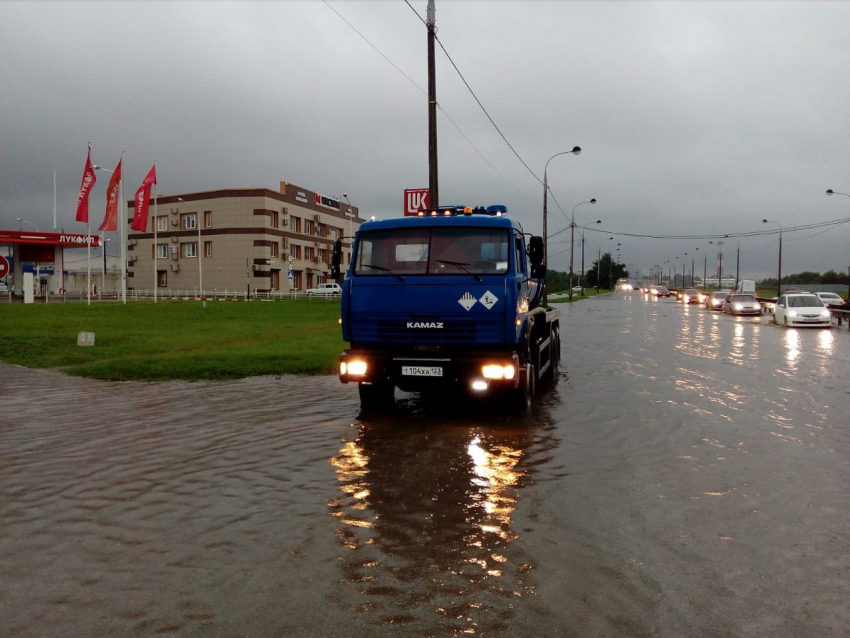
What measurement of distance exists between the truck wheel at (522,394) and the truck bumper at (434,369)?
0.47m

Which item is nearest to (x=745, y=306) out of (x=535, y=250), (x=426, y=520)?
(x=535, y=250)

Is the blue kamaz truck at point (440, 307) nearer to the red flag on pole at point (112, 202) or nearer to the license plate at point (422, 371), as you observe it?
the license plate at point (422, 371)

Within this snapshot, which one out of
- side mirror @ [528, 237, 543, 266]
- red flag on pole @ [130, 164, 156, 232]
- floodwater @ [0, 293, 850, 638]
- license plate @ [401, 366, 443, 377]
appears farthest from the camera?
red flag on pole @ [130, 164, 156, 232]

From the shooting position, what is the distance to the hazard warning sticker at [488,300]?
8359mm

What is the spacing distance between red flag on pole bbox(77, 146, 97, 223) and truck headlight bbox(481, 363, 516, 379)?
3467 centimetres

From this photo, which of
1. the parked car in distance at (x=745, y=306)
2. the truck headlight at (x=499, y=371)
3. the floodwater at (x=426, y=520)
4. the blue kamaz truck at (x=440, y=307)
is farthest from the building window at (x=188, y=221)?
the truck headlight at (x=499, y=371)

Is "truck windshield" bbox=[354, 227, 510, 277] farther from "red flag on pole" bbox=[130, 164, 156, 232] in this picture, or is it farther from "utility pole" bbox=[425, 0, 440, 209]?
"red flag on pole" bbox=[130, 164, 156, 232]

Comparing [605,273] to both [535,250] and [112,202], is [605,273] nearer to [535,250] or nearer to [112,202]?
[112,202]

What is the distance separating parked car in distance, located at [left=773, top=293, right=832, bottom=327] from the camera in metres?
27.6

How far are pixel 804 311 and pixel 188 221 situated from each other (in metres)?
63.2

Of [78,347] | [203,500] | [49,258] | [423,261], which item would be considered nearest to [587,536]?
[203,500]

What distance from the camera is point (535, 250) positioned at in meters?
9.44

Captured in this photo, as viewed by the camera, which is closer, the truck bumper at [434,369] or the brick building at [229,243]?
the truck bumper at [434,369]

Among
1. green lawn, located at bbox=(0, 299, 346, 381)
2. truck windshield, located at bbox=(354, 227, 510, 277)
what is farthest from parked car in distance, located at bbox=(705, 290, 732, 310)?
truck windshield, located at bbox=(354, 227, 510, 277)
